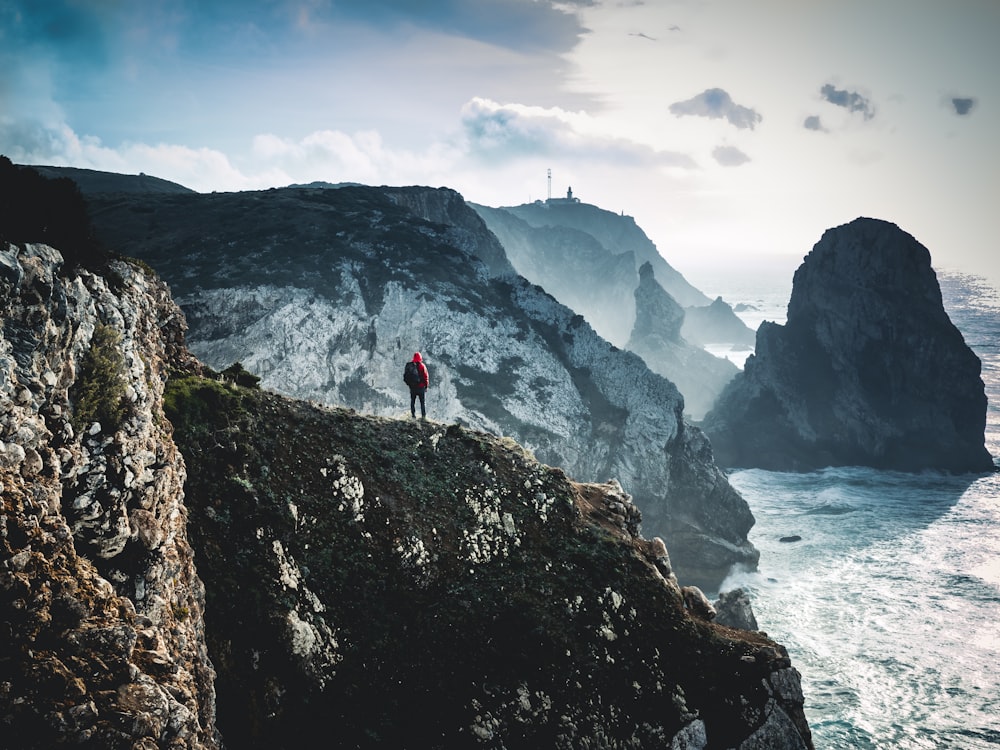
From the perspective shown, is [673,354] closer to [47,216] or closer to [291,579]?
[291,579]

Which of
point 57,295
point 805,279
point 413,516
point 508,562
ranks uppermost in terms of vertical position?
point 805,279

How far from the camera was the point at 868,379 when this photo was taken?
295 ft

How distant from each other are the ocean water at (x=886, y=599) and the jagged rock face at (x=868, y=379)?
6.76 metres

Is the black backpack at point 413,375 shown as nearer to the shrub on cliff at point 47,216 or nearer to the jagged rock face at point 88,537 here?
the jagged rock face at point 88,537

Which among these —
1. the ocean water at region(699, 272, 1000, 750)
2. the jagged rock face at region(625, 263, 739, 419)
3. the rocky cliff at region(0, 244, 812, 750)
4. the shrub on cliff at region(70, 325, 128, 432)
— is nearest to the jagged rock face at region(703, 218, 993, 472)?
the ocean water at region(699, 272, 1000, 750)

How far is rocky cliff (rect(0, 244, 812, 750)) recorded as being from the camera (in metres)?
7.65

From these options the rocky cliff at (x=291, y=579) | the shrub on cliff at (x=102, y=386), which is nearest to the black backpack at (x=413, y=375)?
the rocky cliff at (x=291, y=579)

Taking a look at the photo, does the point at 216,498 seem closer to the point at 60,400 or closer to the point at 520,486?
the point at 60,400

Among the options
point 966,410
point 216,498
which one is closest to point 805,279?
point 966,410

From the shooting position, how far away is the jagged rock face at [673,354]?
133875 mm

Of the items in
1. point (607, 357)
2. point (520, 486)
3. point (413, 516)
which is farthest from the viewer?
point (607, 357)

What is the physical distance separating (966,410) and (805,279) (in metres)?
34.3

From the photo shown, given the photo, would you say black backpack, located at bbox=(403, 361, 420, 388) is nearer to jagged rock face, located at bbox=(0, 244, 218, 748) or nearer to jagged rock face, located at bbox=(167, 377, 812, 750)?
jagged rock face, located at bbox=(167, 377, 812, 750)

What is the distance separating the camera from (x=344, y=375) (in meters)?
55.5
